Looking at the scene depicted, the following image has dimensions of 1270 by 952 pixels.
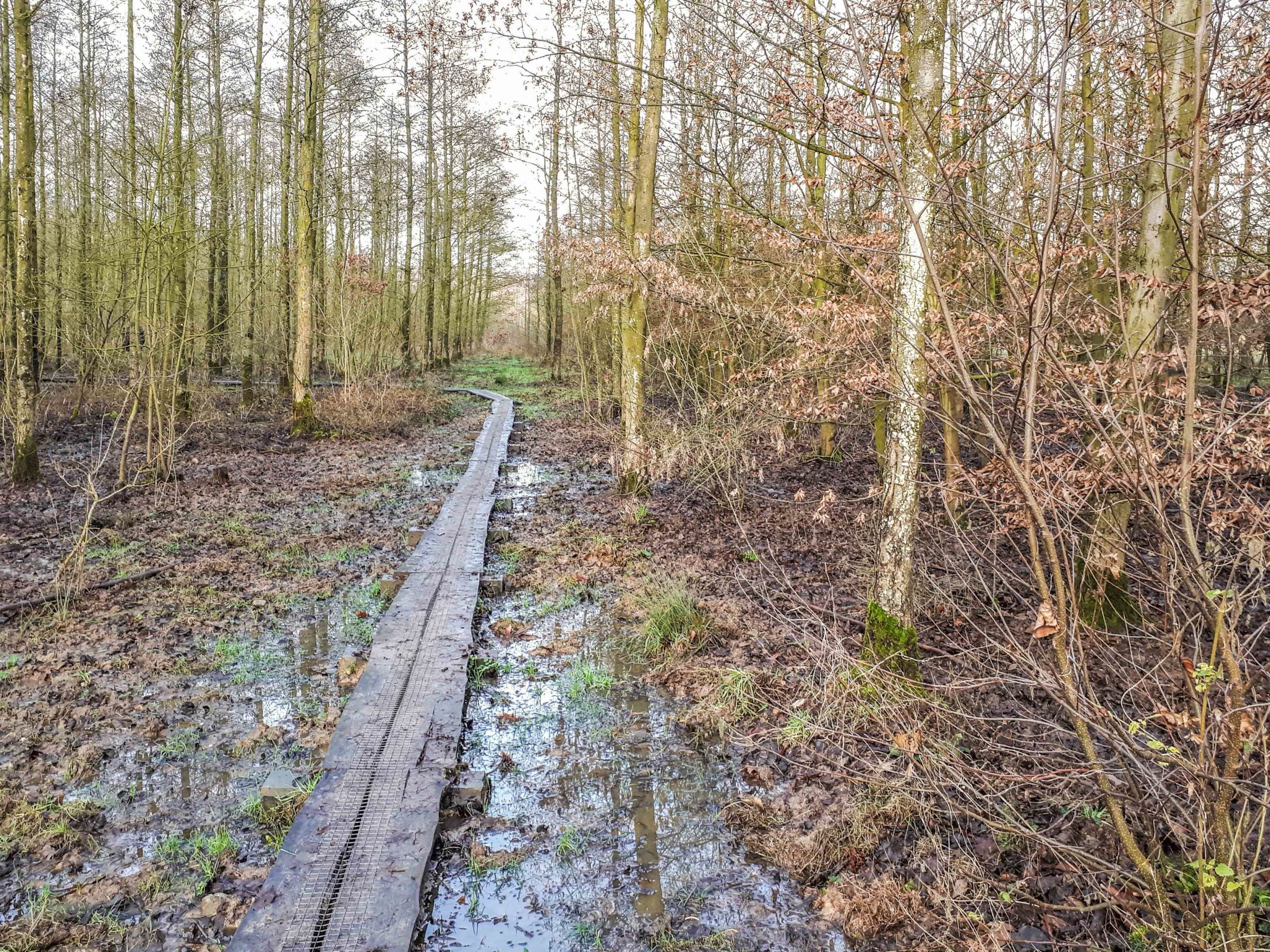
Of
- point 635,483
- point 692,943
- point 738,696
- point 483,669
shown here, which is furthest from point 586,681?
point 635,483

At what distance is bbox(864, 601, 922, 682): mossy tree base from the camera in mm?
4707

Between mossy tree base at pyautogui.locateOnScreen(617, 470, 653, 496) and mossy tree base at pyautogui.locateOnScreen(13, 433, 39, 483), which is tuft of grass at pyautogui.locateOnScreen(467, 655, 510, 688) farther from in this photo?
mossy tree base at pyautogui.locateOnScreen(13, 433, 39, 483)

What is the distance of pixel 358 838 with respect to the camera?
3.60 m

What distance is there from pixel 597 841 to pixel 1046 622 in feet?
8.42

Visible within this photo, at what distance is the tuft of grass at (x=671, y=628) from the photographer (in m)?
5.97

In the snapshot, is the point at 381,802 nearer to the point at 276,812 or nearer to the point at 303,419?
the point at 276,812

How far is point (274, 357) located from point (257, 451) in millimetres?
10438

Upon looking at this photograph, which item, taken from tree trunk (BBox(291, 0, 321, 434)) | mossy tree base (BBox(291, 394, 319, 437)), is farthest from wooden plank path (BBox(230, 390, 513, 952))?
mossy tree base (BBox(291, 394, 319, 437))

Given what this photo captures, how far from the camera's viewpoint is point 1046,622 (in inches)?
85.7

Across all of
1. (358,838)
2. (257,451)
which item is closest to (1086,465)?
(358,838)

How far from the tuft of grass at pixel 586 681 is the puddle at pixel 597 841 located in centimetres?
1

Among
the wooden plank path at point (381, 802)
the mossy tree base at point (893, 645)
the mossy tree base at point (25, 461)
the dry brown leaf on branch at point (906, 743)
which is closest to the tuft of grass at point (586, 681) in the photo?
the wooden plank path at point (381, 802)

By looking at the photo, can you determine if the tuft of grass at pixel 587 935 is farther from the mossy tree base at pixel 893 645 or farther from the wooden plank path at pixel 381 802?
the mossy tree base at pixel 893 645

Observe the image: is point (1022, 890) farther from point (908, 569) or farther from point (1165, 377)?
point (1165, 377)
